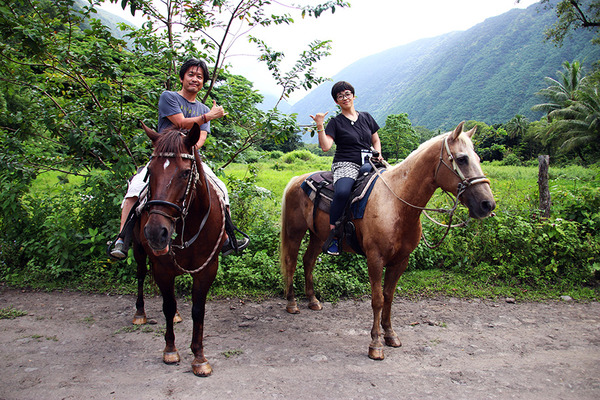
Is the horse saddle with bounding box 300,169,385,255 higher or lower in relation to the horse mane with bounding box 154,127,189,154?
lower

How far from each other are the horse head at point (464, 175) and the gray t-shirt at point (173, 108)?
252 centimetres

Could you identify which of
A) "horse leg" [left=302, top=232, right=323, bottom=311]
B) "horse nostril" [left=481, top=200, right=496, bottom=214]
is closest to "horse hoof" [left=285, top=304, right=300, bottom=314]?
"horse leg" [left=302, top=232, right=323, bottom=311]

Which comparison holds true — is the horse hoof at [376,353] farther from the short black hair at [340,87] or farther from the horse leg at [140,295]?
the short black hair at [340,87]

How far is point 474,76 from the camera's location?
7575cm

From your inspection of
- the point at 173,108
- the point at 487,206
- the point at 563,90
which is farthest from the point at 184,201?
the point at 563,90

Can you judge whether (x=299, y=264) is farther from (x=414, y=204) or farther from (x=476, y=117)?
(x=476, y=117)

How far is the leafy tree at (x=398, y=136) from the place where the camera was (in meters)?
37.0

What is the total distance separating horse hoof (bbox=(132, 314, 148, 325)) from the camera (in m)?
4.09

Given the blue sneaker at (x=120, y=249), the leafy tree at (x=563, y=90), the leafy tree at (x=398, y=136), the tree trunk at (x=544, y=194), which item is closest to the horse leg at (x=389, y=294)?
the blue sneaker at (x=120, y=249)

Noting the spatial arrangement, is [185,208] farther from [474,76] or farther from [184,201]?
[474,76]

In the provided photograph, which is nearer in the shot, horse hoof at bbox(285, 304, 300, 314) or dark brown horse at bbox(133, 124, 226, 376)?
dark brown horse at bbox(133, 124, 226, 376)

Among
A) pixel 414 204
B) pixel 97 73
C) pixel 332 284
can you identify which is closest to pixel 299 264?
pixel 332 284

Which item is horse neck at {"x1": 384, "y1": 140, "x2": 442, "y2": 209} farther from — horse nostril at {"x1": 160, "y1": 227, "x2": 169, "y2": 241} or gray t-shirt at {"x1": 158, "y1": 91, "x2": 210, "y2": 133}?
horse nostril at {"x1": 160, "y1": 227, "x2": 169, "y2": 241}

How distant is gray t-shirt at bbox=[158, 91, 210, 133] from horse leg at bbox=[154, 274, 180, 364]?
148 centimetres
